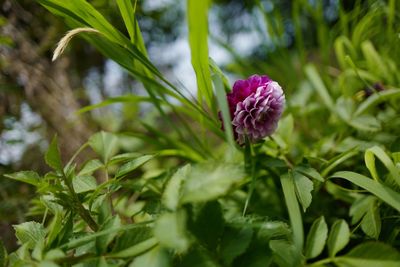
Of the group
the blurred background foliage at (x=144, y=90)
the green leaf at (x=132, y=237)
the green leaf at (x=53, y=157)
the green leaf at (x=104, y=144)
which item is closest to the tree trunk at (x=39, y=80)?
the blurred background foliage at (x=144, y=90)

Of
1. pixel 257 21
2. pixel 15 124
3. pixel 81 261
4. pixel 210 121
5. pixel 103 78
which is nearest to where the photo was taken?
pixel 81 261

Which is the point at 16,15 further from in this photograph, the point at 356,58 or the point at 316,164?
the point at 356,58

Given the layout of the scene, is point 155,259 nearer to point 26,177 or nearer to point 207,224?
point 207,224

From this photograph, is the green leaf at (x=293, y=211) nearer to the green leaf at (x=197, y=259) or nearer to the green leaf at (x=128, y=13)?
the green leaf at (x=197, y=259)

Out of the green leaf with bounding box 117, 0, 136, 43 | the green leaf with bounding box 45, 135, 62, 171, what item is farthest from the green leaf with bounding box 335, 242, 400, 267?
the green leaf with bounding box 117, 0, 136, 43

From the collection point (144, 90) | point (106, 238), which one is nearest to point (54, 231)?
point (106, 238)

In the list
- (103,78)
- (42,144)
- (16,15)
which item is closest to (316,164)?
(42,144)
